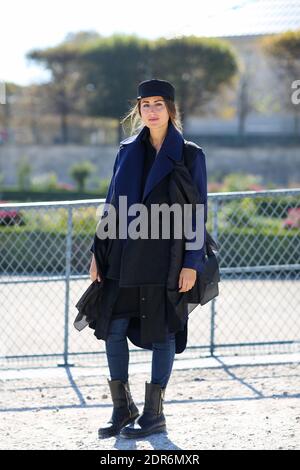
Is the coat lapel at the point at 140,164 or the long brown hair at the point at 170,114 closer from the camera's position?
the coat lapel at the point at 140,164

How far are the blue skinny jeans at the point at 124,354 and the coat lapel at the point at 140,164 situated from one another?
644 millimetres

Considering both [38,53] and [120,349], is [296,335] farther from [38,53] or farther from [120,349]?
[38,53]

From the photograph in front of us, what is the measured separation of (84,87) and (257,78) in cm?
896

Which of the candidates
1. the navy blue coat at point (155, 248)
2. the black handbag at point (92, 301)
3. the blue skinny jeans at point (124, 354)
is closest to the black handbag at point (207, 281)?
the navy blue coat at point (155, 248)

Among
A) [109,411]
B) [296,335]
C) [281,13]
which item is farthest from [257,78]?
[109,411]

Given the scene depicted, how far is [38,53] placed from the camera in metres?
35.2

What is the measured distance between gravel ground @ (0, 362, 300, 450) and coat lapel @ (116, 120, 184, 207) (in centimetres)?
122

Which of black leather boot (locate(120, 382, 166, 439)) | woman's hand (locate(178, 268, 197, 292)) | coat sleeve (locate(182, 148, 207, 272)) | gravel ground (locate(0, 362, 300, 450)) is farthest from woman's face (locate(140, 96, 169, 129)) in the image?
gravel ground (locate(0, 362, 300, 450))

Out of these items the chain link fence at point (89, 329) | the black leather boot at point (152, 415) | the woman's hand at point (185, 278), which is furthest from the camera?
the chain link fence at point (89, 329)

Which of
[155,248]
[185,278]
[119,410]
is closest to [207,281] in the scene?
[185,278]

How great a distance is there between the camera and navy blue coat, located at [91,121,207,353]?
495cm

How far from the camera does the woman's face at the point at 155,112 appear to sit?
16.6 ft

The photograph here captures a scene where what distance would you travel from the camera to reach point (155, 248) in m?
4.98

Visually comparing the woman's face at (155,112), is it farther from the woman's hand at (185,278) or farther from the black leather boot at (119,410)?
the black leather boot at (119,410)
